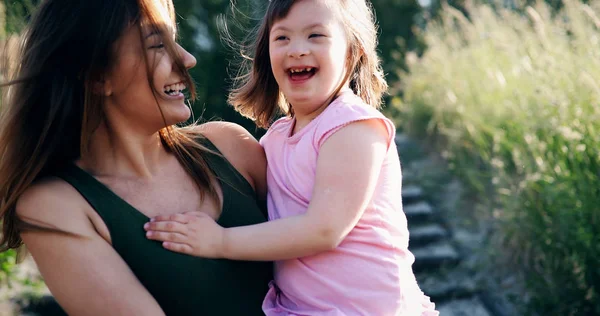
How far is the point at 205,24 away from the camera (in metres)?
8.88

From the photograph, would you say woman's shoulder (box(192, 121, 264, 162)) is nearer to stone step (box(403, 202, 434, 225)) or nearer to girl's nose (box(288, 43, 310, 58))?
girl's nose (box(288, 43, 310, 58))

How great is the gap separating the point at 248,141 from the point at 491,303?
101 inches

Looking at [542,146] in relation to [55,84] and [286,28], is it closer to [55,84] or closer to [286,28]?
[286,28]

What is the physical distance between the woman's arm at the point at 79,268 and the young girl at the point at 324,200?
0.17m

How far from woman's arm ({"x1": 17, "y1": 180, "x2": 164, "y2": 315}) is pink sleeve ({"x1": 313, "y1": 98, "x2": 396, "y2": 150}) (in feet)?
2.28

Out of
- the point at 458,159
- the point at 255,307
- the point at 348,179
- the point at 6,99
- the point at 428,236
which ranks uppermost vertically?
the point at 6,99

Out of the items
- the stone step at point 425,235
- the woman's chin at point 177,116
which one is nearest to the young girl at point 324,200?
the woman's chin at point 177,116

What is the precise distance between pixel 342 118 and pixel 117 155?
71cm

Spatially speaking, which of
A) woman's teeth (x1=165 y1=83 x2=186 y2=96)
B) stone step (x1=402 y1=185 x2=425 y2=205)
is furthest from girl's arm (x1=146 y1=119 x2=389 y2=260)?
stone step (x1=402 y1=185 x2=425 y2=205)

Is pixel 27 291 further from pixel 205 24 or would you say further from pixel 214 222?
pixel 205 24

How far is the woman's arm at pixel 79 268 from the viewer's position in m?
1.72

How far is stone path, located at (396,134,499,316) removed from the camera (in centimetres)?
434

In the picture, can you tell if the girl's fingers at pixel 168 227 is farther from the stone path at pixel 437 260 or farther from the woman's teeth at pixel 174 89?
the stone path at pixel 437 260

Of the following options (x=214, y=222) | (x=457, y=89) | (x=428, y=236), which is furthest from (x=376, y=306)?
(x=457, y=89)
